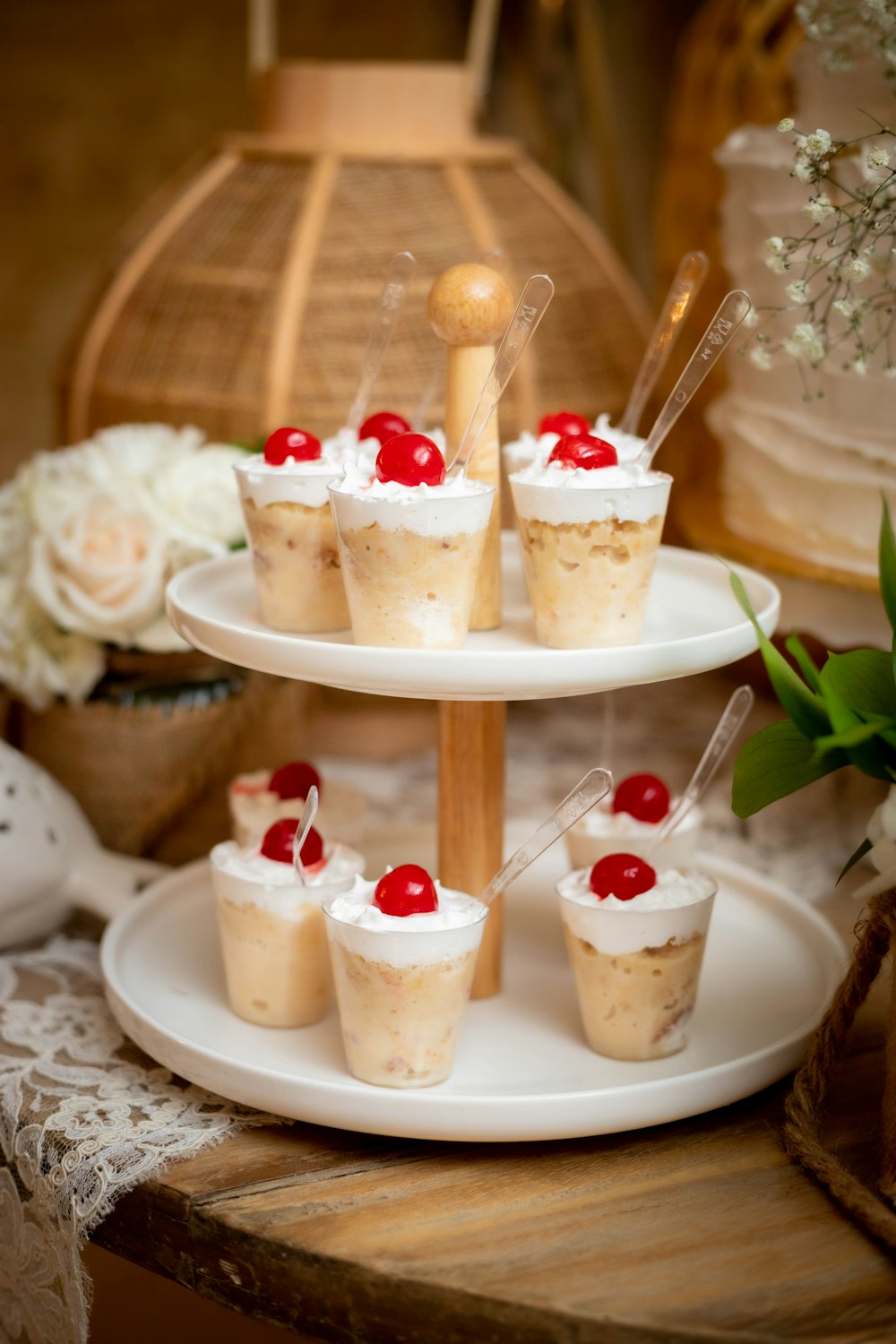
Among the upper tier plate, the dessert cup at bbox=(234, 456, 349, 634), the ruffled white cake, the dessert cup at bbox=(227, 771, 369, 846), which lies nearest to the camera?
the upper tier plate

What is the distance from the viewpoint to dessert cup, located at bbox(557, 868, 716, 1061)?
3.05ft

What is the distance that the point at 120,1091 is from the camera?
1.00m

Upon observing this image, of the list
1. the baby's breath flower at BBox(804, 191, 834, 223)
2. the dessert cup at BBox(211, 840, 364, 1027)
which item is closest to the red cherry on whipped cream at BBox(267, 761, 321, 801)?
the dessert cup at BBox(211, 840, 364, 1027)

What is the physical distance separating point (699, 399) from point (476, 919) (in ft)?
4.29

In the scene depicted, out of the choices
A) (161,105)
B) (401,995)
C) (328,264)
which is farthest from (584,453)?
(161,105)

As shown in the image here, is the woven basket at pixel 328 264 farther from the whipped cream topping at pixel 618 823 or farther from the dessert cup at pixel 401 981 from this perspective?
the dessert cup at pixel 401 981

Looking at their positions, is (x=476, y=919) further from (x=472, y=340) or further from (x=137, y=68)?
(x=137, y=68)

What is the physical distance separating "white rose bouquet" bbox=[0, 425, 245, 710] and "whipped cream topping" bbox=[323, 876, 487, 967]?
503 mm

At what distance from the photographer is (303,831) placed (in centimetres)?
97

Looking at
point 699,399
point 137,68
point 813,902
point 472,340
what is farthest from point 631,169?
point 472,340

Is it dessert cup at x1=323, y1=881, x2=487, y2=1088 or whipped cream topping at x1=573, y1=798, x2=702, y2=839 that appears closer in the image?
dessert cup at x1=323, y1=881, x2=487, y2=1088

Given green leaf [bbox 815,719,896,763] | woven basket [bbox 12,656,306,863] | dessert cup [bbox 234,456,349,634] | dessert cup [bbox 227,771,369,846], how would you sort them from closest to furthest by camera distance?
green leaf [bbox 815,719,896,763], dessert cup [bbox 234,456,349,634], dessert cup [bbox 227,771,369,846], woven basket [bbox 12,656,306,863]

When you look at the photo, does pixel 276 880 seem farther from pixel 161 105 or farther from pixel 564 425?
pixel 161 105

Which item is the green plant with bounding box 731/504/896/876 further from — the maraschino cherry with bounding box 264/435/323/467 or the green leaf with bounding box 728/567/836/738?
the maraschino cherry with bounding box 264/435/323/467
